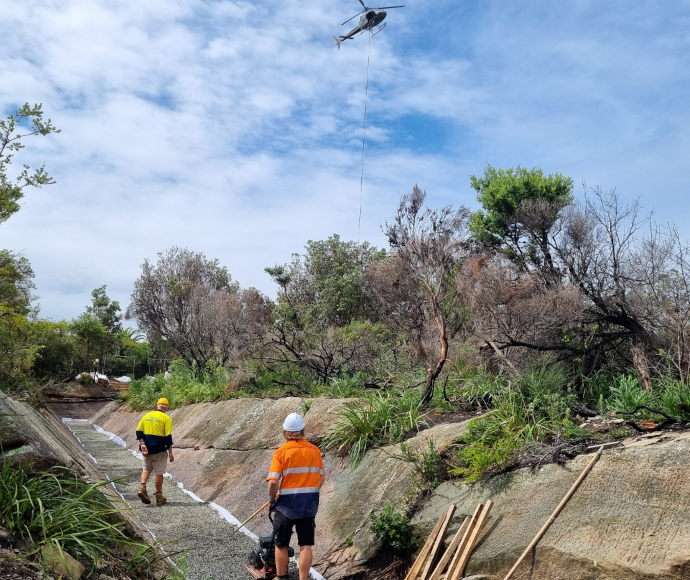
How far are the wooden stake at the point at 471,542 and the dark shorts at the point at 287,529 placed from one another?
1545mm

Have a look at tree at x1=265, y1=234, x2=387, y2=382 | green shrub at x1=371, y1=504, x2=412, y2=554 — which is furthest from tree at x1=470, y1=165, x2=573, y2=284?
green shrub at x1=371, y1=504, x2=412, y2=554

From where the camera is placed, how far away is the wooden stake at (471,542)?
5258 millimetres

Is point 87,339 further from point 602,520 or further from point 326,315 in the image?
point 602,520

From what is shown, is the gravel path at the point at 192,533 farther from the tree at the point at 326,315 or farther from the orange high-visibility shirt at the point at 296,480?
the tree at the point at 326,315

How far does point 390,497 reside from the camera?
7.17 metres

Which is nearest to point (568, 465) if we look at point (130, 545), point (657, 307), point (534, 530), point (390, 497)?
point (534, 530)

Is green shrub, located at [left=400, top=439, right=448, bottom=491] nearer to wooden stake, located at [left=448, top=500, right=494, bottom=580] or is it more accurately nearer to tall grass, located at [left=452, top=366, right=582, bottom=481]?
tall grass, located at [left=452, top=366, right=582, bottom=481]

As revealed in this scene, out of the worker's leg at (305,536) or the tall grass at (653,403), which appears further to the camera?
the tall grass at (653,403)

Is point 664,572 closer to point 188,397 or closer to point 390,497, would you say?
point 390,497

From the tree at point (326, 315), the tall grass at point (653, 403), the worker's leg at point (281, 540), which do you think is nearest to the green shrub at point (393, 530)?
the worker's leg at point (281, 540)

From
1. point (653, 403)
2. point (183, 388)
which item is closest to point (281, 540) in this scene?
point (653, 403)

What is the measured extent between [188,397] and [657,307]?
537 inches

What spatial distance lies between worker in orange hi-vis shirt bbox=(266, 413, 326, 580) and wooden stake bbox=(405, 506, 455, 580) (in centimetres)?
104

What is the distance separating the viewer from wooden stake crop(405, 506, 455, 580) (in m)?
5.64
